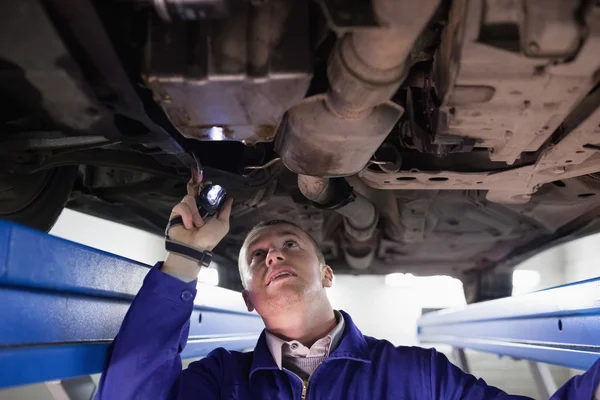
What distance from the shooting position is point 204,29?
2.18 feet

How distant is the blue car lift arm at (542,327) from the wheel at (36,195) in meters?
1.22

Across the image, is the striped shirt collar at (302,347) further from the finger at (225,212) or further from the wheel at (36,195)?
the wheel at (36,195)

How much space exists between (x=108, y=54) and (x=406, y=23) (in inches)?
14.7

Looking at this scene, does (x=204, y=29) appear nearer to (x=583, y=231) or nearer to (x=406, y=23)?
(x=406, y=23)

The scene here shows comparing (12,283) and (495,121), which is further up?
(495,121)

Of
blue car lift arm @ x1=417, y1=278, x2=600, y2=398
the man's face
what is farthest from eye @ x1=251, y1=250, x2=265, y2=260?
blue car lift arm @ x1=417, y1=278, x2=600, y2=398

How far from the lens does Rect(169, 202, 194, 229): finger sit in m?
1.04

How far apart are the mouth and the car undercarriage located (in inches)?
8.6

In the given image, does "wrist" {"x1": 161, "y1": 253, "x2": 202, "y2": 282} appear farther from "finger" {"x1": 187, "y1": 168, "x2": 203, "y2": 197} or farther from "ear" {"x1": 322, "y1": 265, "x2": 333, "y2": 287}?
"ear" {"x1": 322, "y1": 265, "x2": 333, "y2": 287}

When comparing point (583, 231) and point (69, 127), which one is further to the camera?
point (583, 231)

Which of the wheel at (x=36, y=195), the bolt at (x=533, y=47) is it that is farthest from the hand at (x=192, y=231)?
the bolt at (x=533, y=47)

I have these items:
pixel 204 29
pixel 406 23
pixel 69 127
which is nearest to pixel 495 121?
pixel 406 23

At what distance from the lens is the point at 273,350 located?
1.17 metres

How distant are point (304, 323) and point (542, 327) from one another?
2.12 ft
